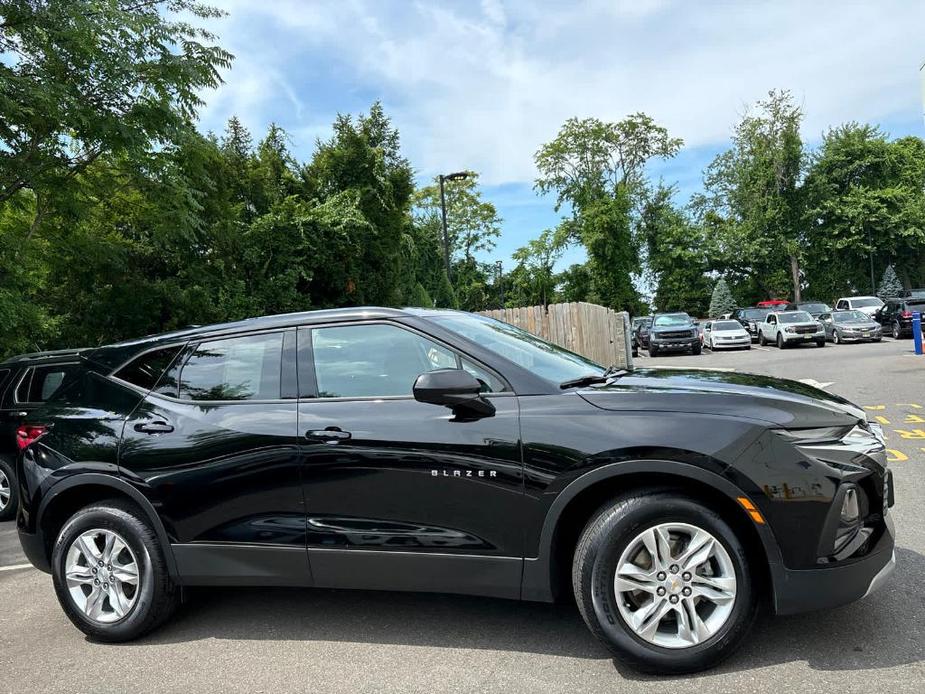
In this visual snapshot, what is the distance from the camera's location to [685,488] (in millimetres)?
3096

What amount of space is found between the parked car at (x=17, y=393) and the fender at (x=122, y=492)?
3.67 meters

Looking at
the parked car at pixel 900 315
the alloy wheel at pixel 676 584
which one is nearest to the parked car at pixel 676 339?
the parked car at pixel 900 315

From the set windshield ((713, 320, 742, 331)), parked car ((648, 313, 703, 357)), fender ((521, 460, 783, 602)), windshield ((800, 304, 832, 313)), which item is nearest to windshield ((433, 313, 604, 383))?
fender ((521, 460, 783, 602))

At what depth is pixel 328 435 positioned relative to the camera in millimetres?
3506

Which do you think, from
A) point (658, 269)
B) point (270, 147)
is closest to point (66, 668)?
point (270, 147)

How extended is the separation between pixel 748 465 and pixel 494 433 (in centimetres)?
110

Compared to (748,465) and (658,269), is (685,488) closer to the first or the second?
(748,465)

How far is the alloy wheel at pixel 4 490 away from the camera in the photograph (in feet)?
23.8

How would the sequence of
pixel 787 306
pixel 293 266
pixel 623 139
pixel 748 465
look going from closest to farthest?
pixel 748 465
pixel 293 266
pixel 787 306
pixel 623 139

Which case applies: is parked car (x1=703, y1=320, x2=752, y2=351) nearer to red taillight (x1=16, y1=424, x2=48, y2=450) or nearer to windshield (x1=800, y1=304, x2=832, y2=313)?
windshield (x1=800, y1=304, x2=832, y2=313)

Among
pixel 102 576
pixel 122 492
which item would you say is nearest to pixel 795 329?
pixel 122 492

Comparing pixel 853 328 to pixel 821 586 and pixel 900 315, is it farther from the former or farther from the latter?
pixel 821 586

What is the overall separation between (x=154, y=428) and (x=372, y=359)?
130 cm

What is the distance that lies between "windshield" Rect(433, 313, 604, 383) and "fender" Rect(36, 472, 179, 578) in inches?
73.5
